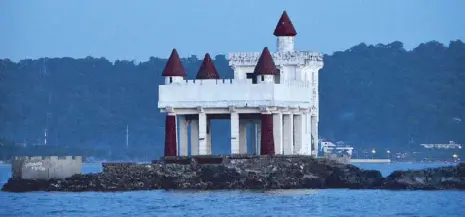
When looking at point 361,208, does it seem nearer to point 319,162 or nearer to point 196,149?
point 319,162

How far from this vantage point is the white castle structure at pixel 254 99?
3469 inches

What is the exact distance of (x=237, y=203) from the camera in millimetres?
79188

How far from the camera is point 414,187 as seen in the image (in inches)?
3455

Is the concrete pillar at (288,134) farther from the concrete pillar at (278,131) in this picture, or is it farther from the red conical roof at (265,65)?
the red conical roof at (265,65)

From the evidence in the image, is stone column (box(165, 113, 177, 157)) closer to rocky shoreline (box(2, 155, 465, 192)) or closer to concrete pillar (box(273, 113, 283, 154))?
rocky shoreline (box(2, 155, 465, 192))

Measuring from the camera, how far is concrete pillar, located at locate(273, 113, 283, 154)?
89344 mm

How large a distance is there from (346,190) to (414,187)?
393cm

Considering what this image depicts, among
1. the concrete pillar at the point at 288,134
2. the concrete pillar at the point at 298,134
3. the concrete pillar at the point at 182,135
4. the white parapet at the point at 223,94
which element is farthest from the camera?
the concrete pillar at the point at 298,134

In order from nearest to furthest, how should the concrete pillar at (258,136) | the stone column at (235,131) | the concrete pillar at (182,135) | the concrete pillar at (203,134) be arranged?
1. the stone column at (235,131)
2. the concrete pillar at (203,134)
3. the concrete pillar at (182,135)
4. the concrete pillar at (258,136)

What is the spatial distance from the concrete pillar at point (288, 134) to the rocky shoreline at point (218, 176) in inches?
164

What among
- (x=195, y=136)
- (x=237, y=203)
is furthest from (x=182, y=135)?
(x=237, y=203)

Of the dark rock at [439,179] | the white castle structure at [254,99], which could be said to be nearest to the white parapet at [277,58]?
the white castle structure at [254,99]

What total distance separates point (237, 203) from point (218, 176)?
6.94 meters

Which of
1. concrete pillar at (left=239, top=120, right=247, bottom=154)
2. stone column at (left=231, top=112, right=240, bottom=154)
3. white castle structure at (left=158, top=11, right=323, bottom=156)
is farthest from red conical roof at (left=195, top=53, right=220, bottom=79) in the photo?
stone column at (left=231, top=112, right=240, bottom=154)
